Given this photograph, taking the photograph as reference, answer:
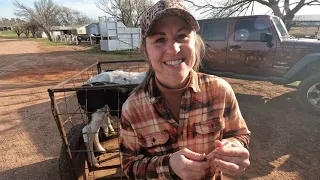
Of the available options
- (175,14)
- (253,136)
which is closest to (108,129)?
(253,136)

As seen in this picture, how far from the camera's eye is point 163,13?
1.03 meters

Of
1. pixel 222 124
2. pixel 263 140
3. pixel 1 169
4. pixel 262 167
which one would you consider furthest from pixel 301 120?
pixel 1 169

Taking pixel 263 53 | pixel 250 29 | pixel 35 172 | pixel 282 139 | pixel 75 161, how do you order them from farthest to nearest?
pixel 250 29
pixel 263 53
pixel 282 139
pixel 35 172
pixel 75 161

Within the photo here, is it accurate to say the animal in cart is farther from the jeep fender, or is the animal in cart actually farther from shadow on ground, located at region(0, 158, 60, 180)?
the jeep fender

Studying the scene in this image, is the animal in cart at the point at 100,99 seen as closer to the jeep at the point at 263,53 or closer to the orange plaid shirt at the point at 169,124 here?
the orange plaid shirt at the point at 169,124

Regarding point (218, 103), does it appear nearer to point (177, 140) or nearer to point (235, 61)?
point (177, 140)

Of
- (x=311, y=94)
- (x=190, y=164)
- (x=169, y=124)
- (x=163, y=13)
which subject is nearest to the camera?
(x=190, y=164)

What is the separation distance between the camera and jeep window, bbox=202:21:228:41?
5922 millimetres

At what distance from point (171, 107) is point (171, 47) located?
0.36 m

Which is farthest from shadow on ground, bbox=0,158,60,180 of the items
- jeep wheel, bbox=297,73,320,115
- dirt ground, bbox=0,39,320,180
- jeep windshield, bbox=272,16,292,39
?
jeep windshield, bbox=272,16,292,39

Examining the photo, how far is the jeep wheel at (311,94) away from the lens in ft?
14.8

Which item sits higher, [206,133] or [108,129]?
[206,133]

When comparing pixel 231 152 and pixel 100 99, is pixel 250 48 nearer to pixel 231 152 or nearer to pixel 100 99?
pixel 100 99

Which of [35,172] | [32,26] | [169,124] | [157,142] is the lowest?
[35,172]
